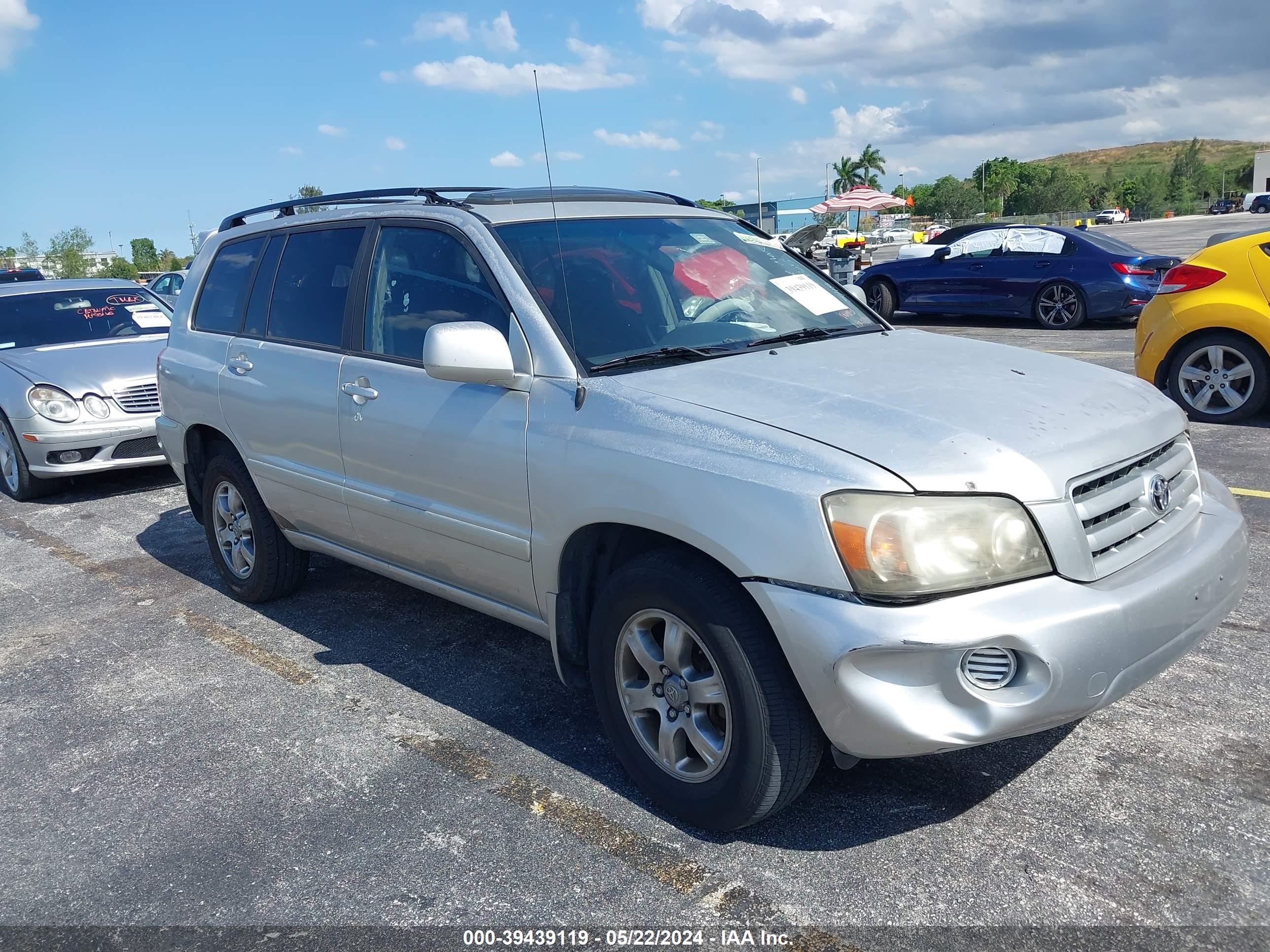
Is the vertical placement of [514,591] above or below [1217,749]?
above

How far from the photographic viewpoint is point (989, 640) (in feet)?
8.30

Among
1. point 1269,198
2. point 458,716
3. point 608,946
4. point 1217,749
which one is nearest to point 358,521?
point 458,716

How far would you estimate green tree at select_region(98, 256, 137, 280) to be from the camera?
68500 millimetres

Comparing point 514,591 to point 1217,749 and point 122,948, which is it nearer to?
point 122,948

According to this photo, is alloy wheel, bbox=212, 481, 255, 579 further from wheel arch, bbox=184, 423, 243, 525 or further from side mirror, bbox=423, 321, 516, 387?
side mirror, bbox=423, 321, 516, 387

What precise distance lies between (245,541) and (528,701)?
1999 mm

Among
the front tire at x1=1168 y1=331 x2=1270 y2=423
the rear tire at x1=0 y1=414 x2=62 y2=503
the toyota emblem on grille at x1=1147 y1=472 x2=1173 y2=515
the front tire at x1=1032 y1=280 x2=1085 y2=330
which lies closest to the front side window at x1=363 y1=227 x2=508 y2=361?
the toyota emblem on grille at x1=1147 y1=472 x2=1173 y2=515

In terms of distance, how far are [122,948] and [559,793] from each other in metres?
1.23

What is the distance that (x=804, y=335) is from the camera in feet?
12.7

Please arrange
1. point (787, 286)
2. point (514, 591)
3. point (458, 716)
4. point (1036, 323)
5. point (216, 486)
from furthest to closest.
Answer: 1. point (1036, 323)
2. point (216, 486)
3. point (787, 286)
4. point (458, 716)
5. point (514, 591)

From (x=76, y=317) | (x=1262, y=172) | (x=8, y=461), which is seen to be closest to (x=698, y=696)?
(x=8, y=461)

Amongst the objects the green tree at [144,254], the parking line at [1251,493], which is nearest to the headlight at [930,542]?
the parking line at [1251,493]

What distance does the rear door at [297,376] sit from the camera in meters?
4.32

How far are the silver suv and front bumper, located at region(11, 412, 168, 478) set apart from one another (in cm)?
365
